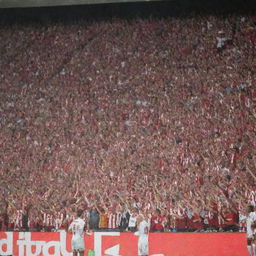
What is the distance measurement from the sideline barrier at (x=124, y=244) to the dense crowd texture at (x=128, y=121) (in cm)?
145

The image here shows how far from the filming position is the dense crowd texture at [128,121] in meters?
15.2

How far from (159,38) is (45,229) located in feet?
27.3

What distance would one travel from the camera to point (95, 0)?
1816 centimetres

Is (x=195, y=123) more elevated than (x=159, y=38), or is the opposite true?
(x=159, y=38)

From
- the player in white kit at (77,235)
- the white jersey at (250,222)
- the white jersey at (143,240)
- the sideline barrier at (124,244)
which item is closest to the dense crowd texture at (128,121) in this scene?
the white jersey at (250,222)

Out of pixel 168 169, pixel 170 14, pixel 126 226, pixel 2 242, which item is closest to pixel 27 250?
pixel 2 242

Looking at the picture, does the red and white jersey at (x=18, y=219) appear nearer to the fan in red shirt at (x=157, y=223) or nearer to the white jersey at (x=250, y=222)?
the fan in red shirt at (x=157, y=223)

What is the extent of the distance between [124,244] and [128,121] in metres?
5.85

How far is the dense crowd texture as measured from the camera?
15234mm

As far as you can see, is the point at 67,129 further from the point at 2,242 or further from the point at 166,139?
the point at 2,242

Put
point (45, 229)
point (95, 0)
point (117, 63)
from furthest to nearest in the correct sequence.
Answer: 1. point (117, 63)
2. point (95, 0)
3. point (45, 229)

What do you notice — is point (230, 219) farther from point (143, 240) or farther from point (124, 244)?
point (124, 244)

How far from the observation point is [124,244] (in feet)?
42.6

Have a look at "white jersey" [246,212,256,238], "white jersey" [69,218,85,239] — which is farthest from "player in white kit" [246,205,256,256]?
"white jersey" [69,218,85,239]
